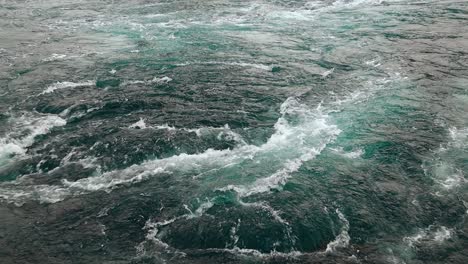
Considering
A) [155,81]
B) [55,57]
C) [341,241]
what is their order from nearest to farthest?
[341,241], [155,81], [55,57]

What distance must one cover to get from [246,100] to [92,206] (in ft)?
32.1

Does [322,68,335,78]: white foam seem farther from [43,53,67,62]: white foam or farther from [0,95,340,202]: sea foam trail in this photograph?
[43,53,67,62]: white foam

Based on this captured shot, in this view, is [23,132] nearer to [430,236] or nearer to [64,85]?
[64,85]

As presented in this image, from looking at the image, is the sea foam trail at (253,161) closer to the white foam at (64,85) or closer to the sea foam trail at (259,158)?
the sea foam trail at (259,158)

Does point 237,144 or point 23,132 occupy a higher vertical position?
point 23,132

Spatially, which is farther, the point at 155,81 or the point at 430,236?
the point at 155,81

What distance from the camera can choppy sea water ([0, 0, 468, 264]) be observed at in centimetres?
1298

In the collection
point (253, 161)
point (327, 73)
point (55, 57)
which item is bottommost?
point (253, 161)

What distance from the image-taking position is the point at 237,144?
17797 mm

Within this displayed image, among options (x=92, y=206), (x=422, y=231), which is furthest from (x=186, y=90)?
(x=422, y=231)

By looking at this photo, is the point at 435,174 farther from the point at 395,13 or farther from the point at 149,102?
the point at 395,13

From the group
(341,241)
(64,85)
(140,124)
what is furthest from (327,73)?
(64,85)

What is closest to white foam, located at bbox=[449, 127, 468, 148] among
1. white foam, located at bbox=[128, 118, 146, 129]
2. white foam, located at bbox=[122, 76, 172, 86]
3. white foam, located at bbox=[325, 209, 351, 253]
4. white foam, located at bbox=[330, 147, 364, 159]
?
white foam, located at bbox=[330, 147, 364, 159]

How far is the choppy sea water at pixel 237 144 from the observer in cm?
1298
